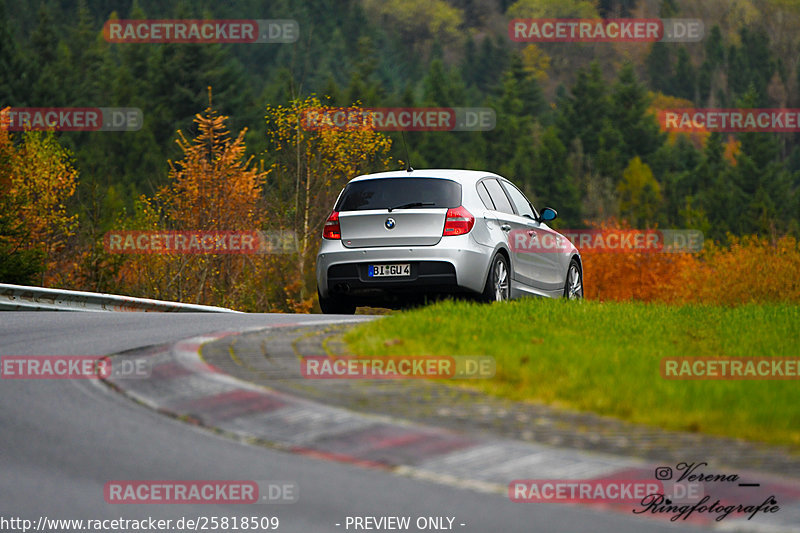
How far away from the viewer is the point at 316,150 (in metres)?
51.2

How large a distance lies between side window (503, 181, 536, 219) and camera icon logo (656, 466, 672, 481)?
9.65 meters

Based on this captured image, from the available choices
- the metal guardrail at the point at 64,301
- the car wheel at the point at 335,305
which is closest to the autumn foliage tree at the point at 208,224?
the metal guardrail at the point at 64,301

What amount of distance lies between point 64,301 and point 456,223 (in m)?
6.77

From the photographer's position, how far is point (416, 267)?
13.3 meters

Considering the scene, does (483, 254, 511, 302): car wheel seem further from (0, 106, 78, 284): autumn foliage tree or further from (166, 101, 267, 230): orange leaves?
(166, 101, 267, 230): orange leaves

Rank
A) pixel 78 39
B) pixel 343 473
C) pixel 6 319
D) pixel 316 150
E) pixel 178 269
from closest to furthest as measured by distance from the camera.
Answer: pixel 343 473 → pixel 6 319 → pixel 178 269 → pixel 316 150 → pixel 78 39

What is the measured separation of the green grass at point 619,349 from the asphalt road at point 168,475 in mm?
1774

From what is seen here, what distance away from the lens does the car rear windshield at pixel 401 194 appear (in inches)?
531

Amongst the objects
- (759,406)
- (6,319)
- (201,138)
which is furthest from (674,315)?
(201,138)

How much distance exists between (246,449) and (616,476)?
6.76 feet

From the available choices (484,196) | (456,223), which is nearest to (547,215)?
(484,196)

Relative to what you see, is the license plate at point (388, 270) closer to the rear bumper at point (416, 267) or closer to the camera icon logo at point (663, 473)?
the rear bumper at point (416, 267)

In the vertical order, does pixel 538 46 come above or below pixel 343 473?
above

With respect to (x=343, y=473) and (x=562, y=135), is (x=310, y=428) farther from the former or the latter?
(x=562, y=135)
